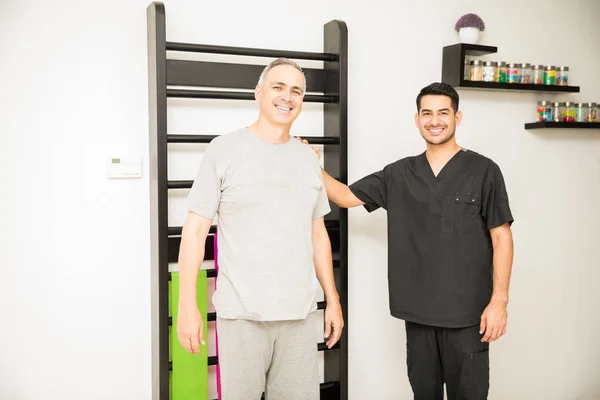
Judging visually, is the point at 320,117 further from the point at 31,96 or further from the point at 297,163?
the point at 31,96

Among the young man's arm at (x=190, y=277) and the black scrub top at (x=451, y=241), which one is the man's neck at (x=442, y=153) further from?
the young man's arm at (x=190, y=277)

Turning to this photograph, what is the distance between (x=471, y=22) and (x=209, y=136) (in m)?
1.46

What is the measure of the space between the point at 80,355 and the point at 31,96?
1001mm

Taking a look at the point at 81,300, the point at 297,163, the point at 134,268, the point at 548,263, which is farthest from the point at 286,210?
the point at 548,263

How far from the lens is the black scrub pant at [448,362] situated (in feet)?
7.52

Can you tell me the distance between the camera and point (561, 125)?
3.19 m

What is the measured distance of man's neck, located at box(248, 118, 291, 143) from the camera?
1.98 meters

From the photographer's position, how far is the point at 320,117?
9.02 feet

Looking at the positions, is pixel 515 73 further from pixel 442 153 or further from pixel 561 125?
pixel 442 153

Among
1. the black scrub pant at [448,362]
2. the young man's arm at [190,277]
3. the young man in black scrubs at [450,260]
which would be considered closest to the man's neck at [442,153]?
the young man in black scrubs at [450,260]

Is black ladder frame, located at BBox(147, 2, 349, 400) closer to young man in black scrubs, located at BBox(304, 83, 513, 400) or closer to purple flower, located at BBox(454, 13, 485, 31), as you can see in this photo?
young man in black scrubs, located at BBox(304, 83, 513, 400)

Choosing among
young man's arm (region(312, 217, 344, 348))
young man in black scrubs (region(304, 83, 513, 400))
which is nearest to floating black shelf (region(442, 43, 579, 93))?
young man in black scrubs (region(304, 83, 513, 400))

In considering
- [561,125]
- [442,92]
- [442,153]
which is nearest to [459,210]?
[442,153]

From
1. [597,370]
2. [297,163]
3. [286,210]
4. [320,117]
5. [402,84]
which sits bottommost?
[597,370]
